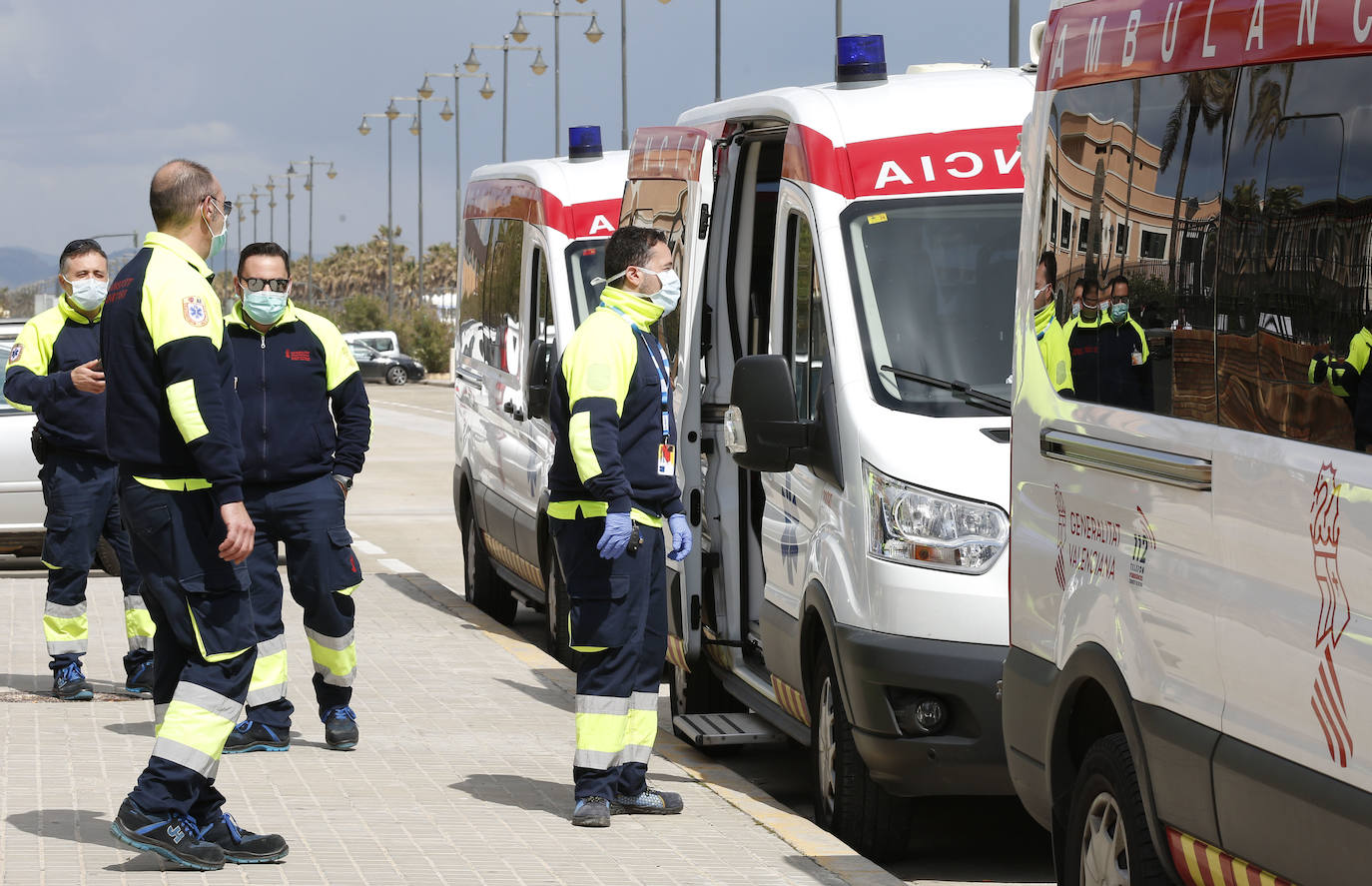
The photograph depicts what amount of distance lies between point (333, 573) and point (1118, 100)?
4.06 m

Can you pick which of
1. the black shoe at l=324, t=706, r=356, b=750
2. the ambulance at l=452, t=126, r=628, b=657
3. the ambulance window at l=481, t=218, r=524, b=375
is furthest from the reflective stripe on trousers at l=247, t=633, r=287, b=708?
the ambulance window at l=481, t=218, r=524, b=375

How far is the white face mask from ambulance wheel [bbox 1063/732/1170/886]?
556 centimetres

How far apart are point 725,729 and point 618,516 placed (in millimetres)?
1977

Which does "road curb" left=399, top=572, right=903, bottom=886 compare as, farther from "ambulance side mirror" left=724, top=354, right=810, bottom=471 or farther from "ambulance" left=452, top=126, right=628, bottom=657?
"ambulance side mirror" left=724, top=354, right=810, bottom=471

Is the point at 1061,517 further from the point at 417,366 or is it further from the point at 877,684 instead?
the point at 417,366

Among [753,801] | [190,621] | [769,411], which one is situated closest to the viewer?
[190,621]

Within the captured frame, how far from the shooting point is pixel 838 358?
679 centimetres

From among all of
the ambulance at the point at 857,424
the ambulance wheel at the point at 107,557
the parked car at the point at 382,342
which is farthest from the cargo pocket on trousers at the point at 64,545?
the parked car at the point at 382,342

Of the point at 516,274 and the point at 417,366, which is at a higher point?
the point at 516,274

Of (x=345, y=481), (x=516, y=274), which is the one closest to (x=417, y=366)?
(x=516, y=274)

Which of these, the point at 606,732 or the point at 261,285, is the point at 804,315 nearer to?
the point at 606,732

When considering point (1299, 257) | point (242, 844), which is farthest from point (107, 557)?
point (1299, 257)

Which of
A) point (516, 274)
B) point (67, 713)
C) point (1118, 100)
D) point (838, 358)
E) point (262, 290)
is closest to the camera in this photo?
point (1118, 100)

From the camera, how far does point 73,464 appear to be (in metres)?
8.91
